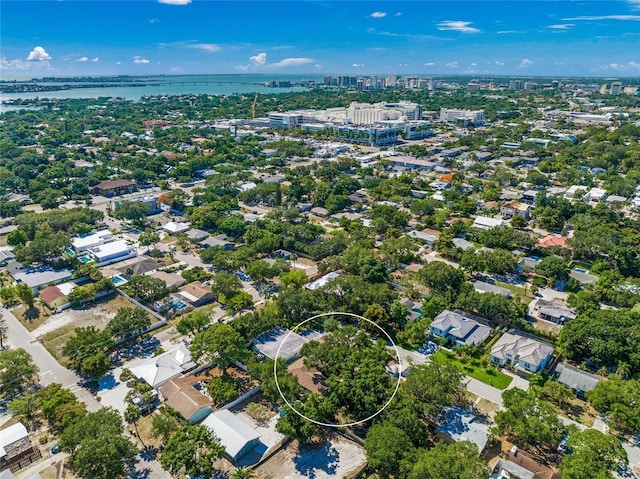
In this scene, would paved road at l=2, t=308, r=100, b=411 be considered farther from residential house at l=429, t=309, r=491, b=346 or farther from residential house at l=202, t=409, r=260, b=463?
residential house at l=429, t=309, r=491, b=346

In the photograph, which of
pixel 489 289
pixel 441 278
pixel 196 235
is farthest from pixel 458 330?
pixel 196 235

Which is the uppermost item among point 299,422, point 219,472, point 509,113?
point 509,113

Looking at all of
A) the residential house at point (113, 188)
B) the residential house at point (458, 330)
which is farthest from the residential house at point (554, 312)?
the residential house at point (113, 188)

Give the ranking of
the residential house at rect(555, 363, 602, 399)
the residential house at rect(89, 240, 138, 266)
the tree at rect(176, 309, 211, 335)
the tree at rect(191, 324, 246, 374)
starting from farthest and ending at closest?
the residential house at rect(89, 240, 138, 266) < the tree at rect(176, 309, 211, 335) < the tree at rect(191, 324, 246, 374) < the residential house at rect(555, 363, 602, 399)

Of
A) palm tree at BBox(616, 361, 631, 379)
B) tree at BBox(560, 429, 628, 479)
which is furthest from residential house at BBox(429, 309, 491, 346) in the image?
tree at BBox(560, 429, 628, 479)

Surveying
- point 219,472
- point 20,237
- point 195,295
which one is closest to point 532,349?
point 219,472

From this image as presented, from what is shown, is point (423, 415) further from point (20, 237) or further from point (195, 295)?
point (20, 237)

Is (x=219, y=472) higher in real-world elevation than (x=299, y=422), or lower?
lower
